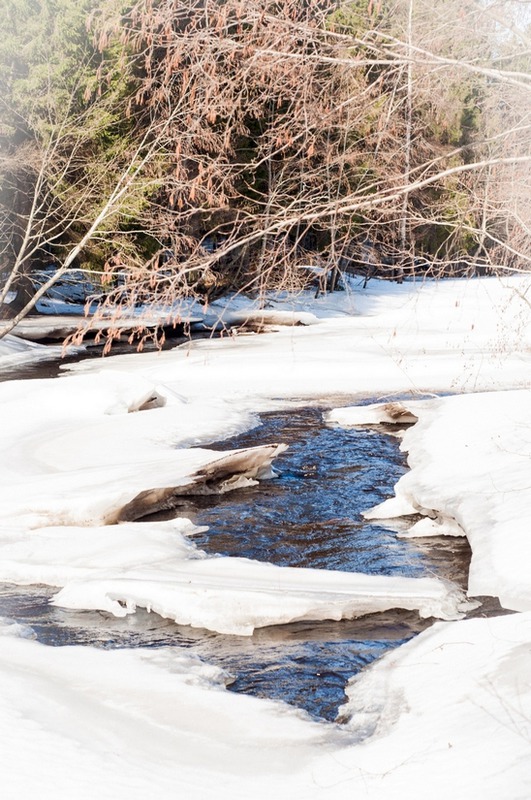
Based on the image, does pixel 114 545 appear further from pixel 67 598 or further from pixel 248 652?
pixel 248 652

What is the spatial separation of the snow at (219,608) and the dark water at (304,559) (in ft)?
0.51

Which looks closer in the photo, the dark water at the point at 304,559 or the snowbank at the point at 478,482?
the dark water at the point at 304,559

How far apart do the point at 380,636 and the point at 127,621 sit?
1.63m

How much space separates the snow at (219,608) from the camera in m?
3.79

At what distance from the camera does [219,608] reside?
6.14 meters

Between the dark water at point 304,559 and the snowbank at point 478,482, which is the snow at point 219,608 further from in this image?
the dark water at point 304,559

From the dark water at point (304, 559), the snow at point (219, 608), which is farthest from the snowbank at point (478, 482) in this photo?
the dark water at point (304, 559)

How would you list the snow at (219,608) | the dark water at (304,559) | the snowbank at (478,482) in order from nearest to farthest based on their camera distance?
the snow at (219,608), the dark water at (304,559), the snowbank at (478,482)

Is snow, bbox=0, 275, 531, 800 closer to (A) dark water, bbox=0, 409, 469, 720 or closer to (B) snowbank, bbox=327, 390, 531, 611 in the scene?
(B) snowbank, bbox=327, 390, 531, 611

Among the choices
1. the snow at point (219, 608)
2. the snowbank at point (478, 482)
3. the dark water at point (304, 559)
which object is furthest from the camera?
the snowbank at point (478, 482)

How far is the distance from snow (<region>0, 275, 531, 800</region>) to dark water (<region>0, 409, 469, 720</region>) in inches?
6.1

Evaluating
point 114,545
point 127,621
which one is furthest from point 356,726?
point 114,545

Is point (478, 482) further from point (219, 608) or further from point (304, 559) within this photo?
point (219, 608)

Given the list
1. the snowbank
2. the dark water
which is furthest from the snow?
the dark water
